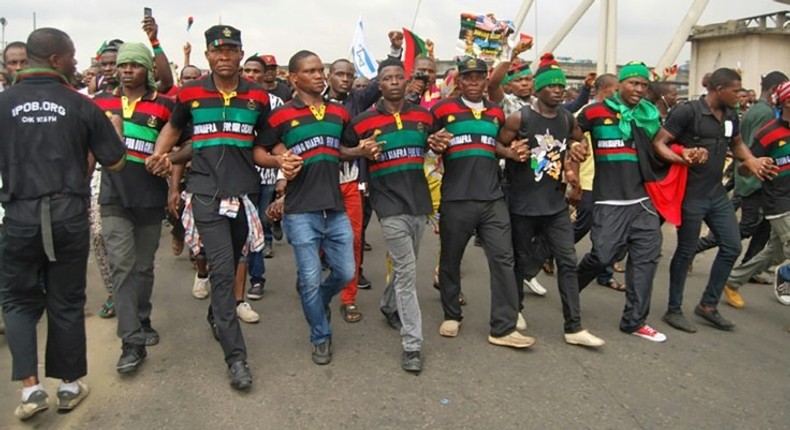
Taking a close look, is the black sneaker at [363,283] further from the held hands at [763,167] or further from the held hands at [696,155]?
the held hands at [763,167]

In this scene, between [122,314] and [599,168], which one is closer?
[122,314]

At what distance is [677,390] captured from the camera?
12.8 ft

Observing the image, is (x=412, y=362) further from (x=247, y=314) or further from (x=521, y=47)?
(x=521, y=47)

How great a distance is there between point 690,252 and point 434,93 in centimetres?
328

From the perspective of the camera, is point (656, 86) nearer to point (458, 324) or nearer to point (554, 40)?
point (458, 324)

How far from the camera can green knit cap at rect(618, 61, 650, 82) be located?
4.89m

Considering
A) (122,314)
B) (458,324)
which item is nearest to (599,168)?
(458,324)

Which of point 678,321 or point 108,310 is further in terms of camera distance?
point 108,310

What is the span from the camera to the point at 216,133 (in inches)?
157

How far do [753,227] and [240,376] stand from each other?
17.0ft

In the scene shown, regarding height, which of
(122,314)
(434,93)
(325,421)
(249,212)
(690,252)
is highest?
(434,93)

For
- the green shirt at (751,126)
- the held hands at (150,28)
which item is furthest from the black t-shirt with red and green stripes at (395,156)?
the green shirt at (751,126)

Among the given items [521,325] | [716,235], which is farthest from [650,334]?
[716,235]

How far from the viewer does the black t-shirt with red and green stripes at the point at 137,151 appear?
4.20 m
